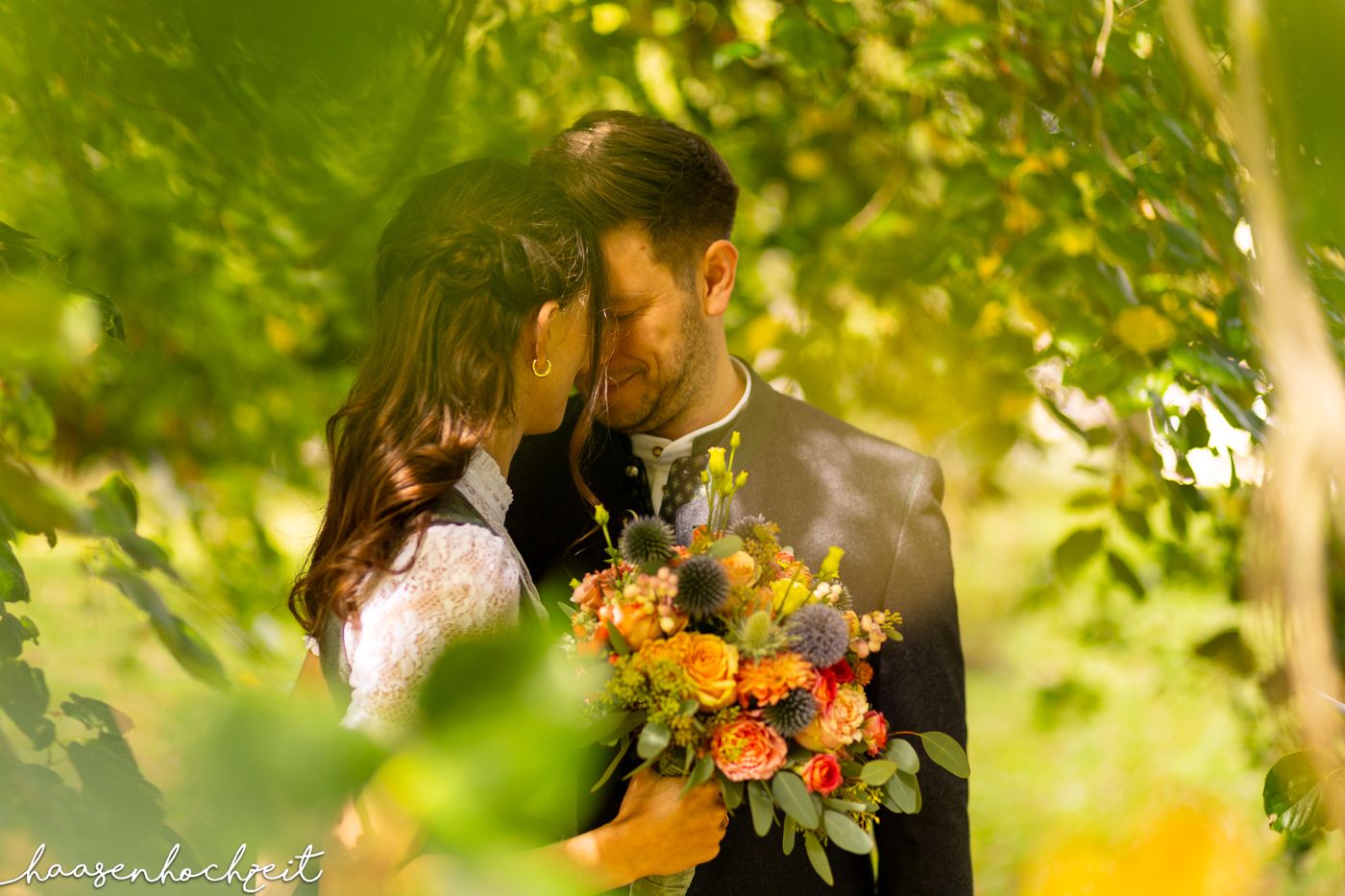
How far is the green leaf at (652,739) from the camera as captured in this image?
113cm

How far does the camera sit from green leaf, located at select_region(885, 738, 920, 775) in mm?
1292

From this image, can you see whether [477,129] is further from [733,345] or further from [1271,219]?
[733,345]

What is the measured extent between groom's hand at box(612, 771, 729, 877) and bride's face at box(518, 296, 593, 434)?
1.59 feet

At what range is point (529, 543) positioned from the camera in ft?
5.84

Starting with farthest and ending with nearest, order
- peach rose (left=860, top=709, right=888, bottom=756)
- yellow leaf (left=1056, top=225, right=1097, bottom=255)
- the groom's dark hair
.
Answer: yellow leaf (left=1056, top=225, right=1097, bottom=255) < the groom's dark hair < peach rose (left=860, top=709, right=888, bottom=756)

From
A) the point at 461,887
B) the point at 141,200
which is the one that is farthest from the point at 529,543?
the point at 461,887

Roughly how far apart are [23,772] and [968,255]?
7.64 ft

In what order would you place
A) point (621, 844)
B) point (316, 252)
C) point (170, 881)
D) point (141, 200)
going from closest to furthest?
point (170, 881) < point (316, 252) < point (621, 844) < point (141, 200)

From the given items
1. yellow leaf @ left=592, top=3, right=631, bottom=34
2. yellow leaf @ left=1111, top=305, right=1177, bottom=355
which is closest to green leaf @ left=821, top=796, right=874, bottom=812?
yellow leaf @ left=1111, top=305, right=1177, bottom=355

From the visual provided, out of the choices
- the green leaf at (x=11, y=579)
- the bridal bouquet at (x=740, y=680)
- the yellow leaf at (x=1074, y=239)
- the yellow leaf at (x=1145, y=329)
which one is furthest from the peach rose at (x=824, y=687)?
the yellow leaf at (x=1074, y=239)

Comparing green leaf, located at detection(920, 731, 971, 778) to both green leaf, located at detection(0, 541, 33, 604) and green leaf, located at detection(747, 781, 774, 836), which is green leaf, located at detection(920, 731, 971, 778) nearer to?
green leaf, located at detection(747, 781, 774, 836)

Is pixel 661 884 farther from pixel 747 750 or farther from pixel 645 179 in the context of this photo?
pixel 645 179

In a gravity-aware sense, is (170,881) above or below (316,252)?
below

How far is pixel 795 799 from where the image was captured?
3.84 feet
